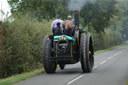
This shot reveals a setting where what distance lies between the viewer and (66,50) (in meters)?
15.4

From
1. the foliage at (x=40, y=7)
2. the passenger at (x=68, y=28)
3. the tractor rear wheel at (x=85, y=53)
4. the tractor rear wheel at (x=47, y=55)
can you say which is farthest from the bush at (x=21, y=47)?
the foliage at (x=40, y=7)

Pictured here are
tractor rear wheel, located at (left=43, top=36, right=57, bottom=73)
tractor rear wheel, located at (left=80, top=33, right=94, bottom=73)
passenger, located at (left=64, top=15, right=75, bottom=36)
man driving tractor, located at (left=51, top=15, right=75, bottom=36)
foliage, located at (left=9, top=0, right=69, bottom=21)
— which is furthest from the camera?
foliage, located at (left=9, top=0, right=69, bottom=21)

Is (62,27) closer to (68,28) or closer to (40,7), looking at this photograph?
(68,28)

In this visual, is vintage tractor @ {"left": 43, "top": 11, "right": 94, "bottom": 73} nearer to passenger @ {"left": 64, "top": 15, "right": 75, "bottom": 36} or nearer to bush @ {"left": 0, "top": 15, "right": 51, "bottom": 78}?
passenger @ {"left": 64, "top": 15, "right": 75, "bottom": 36}

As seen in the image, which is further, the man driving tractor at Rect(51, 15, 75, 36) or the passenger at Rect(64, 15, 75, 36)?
the passenger at Rect(64, 15, 75, 36)

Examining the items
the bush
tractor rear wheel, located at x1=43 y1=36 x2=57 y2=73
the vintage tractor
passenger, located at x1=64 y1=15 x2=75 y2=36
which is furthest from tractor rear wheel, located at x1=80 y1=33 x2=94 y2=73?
the bush

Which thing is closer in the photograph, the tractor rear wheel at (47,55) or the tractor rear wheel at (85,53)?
the tractor rear wheel at (85,53)

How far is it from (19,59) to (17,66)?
383mm

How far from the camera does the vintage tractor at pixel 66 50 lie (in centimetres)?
1537

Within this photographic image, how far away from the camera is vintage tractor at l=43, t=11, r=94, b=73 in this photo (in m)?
15.4

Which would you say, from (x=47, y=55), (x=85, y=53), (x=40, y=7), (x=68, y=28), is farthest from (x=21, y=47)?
(x=40, y=7)

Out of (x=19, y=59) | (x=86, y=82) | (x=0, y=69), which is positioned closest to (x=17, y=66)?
(x=19, y=59)

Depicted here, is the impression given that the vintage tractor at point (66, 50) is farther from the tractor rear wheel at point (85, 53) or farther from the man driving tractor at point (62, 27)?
the man driving tractor at point (62, 27)

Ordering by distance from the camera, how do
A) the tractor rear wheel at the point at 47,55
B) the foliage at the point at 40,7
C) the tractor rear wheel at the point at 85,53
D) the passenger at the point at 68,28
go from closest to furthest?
the tractor rear wheel at the point at 85,53 < the tractor rear wheel at the point at 47,55 < the passenger at the point at 68,28 < the foliage at the point at 40,7
